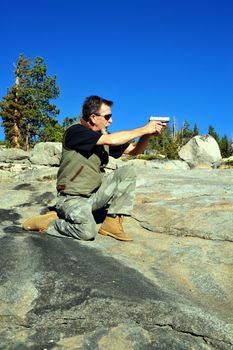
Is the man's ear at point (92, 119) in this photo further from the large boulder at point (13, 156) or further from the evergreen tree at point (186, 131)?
the evergreen tree at point (186, 131)

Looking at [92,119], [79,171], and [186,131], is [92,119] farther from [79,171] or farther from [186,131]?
[186,131]

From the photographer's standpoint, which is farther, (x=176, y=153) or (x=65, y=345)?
(x=176, y=153)

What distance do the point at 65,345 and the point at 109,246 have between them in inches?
111

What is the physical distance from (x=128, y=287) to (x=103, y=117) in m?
3.01

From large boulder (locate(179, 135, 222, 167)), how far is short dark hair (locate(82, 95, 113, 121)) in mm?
28488

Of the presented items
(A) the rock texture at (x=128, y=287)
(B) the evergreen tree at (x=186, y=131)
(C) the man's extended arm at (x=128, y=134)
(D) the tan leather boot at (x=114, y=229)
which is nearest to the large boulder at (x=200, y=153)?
(A) the rock texture at (x=128, y=287)

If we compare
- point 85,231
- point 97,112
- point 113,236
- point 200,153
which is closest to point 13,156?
point 200,153

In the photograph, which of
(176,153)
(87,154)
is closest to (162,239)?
(87,154)

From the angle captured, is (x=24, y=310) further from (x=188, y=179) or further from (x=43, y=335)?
(x=188, y=179)

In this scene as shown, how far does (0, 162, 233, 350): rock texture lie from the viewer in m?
3.21

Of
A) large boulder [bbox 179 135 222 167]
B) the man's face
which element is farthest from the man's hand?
large boulder [bbox 179 135 222 167]

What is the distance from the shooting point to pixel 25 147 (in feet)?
147

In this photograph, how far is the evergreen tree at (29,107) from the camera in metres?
44.8

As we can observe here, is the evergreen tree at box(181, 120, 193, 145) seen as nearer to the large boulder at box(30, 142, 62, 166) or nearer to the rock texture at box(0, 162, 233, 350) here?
the large boulder at box(30, 142, 62, 166)
